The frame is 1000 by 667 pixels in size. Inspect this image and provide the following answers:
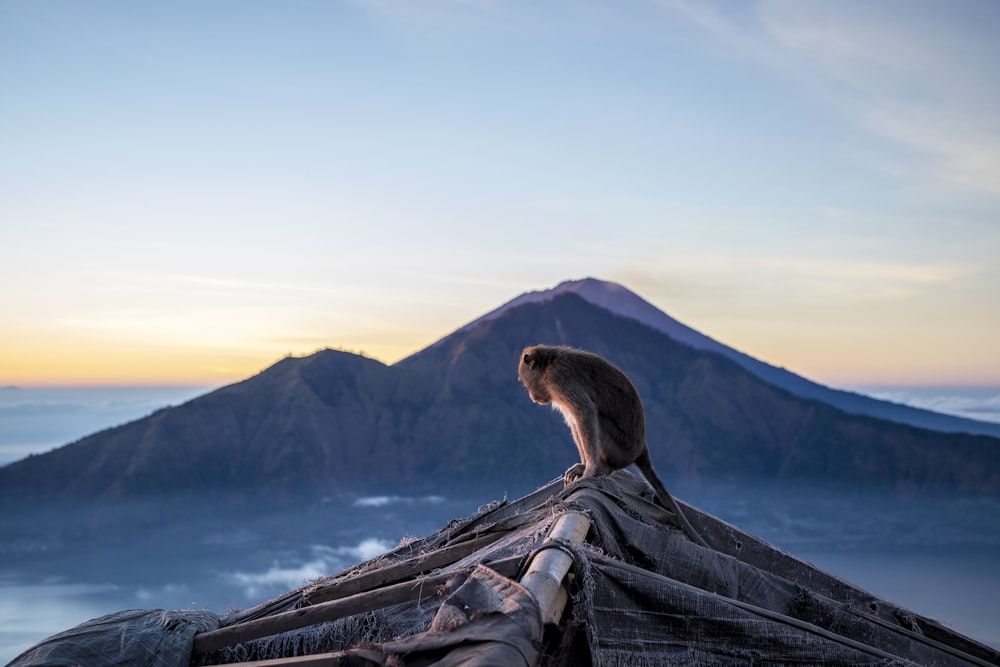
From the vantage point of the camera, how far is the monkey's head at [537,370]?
7.63m

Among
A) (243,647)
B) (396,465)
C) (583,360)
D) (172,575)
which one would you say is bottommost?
(172,575)

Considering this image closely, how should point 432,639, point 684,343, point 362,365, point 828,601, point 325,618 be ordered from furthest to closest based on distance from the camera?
point 684,343, point 362,365, point 828,601, point 325,618, point 432,639

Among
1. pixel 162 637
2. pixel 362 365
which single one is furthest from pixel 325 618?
pixel 362 365

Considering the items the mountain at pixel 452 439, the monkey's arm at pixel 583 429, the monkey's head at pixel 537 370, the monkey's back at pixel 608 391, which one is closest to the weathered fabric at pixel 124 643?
the monkey's arm at pixel 583 429

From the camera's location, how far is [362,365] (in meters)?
44.8

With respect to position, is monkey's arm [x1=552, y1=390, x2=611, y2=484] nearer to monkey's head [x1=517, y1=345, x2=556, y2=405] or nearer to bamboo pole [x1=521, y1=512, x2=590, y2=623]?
monkey's head [x1=517, y1=345, x2=556, y2=405]

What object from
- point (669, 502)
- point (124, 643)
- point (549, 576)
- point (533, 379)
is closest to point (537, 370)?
point (533, 379)

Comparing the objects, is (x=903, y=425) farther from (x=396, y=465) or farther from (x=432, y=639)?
(x=432, y=639)

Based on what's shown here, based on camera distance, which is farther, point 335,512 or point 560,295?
point 560,295

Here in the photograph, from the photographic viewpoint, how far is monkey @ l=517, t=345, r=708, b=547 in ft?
22.6

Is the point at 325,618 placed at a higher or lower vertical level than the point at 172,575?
higher

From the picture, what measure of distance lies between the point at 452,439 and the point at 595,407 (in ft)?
124

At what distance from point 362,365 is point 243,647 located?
4130cm

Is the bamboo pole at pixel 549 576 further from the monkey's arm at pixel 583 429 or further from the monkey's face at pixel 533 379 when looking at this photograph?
the monkey's face at pixel 533 379
